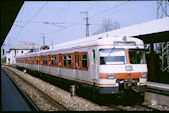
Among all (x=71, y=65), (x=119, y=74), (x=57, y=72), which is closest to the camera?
(x=119, y=74)

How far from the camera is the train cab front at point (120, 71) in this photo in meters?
8.60

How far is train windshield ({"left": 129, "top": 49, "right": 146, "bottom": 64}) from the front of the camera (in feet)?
29.9

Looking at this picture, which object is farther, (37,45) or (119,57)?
(37,45)

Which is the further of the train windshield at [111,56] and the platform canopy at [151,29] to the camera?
the platform canopy at [151,29]

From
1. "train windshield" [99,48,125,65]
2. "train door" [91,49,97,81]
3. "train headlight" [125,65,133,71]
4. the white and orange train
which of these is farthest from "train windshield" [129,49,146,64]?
"train door" [91,49,97,81]

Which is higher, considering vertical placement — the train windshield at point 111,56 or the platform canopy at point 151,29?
the platform canopy at point 151,29

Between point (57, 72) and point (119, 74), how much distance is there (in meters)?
7.08

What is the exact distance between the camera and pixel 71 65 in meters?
12.1

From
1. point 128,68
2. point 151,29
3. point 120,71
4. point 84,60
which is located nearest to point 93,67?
point 84,60

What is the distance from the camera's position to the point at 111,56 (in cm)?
885

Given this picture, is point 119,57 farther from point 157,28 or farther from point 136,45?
point 157,28

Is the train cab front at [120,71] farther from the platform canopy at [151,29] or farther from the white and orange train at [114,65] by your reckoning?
the platform canopy at [151,29]

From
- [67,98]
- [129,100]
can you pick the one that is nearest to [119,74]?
[129,100]

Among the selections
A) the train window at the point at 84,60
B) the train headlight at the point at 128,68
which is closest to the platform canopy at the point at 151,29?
the train window at the point at 84,60
